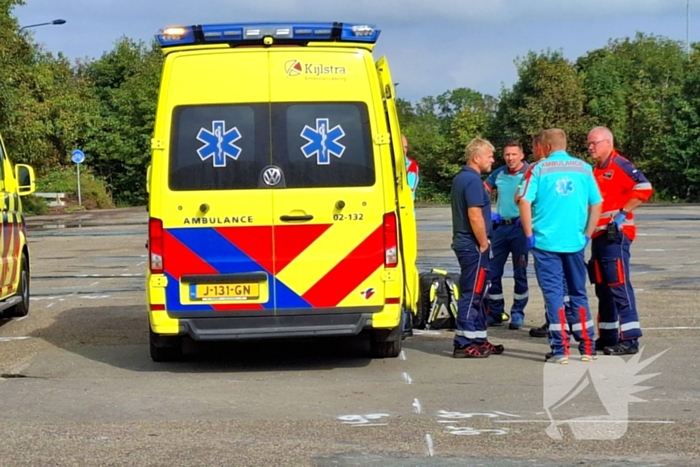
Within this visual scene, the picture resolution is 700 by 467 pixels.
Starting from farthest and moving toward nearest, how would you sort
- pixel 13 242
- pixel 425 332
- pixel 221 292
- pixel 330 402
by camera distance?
pixel 13 242 < pixel 425 332 < pixel 221 292 < pixel 330 402

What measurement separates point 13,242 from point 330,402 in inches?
227

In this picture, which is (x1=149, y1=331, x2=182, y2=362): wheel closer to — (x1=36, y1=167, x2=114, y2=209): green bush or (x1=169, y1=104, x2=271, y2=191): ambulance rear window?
(x1=169, y1=104, x2=271, y2=191): ambulance rear window

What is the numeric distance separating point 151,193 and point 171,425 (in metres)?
2.35

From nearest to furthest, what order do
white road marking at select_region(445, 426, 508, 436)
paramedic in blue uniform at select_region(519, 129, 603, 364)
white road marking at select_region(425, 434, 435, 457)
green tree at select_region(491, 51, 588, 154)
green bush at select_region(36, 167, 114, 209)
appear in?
white road marking at select_region(425, 434, 435, 457)
white road marking at select_region(445, 426, 508, 436)
paramedic in blue uniform at select_region(519, 129, 603, 364)
green bush at select_region(36, 167, 114, 209)
green tree at select_region(491, 51, 588, 154)

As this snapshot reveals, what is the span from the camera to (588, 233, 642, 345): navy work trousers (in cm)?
952

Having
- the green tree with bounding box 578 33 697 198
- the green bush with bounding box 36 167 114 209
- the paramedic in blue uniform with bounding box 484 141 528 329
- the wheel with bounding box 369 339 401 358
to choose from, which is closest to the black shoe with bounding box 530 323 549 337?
the paramedic in blue uniform with bounding box 484 141 528 329

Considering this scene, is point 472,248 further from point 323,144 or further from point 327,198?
point 323,144

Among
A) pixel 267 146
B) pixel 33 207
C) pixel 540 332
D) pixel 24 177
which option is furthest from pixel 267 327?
pixel 33 207

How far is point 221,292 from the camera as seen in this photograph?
28.8ft

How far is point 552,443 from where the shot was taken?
21.0 ft

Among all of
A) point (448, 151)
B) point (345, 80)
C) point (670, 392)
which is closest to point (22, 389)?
point (345, 80)

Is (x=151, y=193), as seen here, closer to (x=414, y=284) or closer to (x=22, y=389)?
(x=22, y=389)

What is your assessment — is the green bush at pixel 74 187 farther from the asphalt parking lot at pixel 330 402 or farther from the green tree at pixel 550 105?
the asphalt parking lot at pixel 330 402

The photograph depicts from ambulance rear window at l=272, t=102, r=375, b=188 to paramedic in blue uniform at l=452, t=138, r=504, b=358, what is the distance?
42.0 inches
